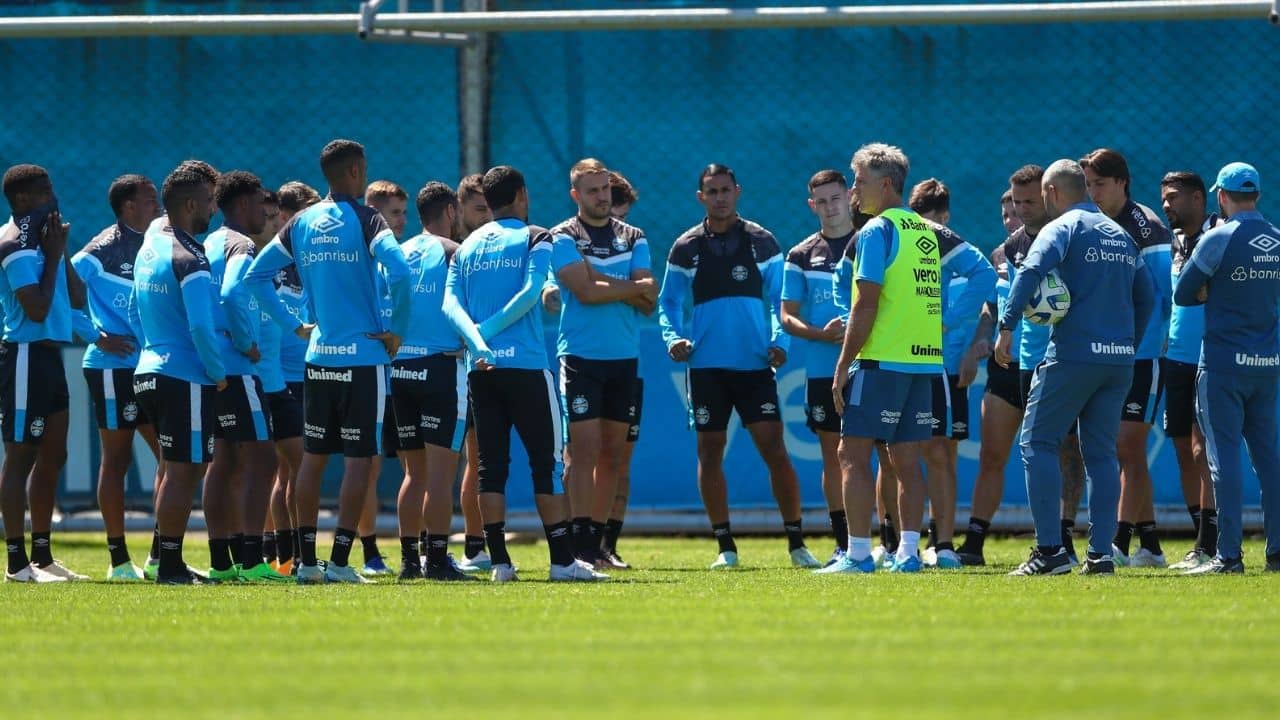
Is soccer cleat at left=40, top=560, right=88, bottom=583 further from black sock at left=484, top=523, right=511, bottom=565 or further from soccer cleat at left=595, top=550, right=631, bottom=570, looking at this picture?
soccer cleat at left=595, top=550, right=631, bottom=570

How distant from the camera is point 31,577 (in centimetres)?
1019

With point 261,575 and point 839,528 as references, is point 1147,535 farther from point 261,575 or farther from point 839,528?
point 261,575

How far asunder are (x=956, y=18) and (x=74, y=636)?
772 cm

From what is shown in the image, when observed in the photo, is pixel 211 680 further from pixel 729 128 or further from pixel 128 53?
pixel 128 53

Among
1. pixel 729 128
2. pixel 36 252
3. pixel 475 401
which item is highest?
pixel 729 128

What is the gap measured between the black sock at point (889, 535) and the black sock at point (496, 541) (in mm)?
2838

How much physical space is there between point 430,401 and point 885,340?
2587mm

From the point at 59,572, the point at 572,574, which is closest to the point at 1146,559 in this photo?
the point at 572,574

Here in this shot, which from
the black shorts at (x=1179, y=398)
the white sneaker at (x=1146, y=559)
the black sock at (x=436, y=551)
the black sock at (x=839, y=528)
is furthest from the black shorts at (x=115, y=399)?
the black shorts at (x=1179, y=398)

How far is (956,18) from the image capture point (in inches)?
480

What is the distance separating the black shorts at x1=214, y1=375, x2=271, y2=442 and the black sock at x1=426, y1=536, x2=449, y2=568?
112cm

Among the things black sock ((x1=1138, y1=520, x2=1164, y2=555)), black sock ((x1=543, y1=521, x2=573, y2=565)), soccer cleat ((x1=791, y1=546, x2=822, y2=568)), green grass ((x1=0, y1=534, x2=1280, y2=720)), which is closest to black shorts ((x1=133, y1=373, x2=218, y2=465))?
green grass ((x1=0, y1=534, x2=1280, y2=720))

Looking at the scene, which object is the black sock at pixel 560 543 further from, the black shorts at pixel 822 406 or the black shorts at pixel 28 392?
the black shorts at pixel 28 392

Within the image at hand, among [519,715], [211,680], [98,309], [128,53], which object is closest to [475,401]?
[98,309]
